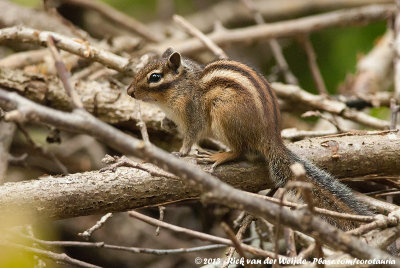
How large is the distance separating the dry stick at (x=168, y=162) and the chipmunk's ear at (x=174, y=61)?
6.32 ft

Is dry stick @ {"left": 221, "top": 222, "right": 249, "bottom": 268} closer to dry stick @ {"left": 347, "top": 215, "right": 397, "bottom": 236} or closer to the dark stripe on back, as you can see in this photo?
dry stick @ {"left": 347, "top": 215, "right": 397, "bottom": 236}

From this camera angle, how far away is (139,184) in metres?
2.59

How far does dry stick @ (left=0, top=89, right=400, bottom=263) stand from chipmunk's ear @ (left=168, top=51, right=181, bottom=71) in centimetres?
193

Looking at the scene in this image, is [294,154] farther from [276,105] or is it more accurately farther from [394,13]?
[394,13]

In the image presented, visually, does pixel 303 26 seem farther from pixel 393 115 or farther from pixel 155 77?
pixel 155 77

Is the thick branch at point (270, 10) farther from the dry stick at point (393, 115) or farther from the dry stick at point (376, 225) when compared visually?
the dry stick at point (376, 225)

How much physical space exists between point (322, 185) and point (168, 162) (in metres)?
1.36

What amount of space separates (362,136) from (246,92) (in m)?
0.85

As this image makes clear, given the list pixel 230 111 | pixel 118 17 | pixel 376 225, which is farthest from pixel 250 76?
pixel 118 17

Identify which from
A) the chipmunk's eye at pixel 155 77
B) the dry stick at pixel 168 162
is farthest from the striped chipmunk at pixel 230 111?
the dry stick at pixel 168 162

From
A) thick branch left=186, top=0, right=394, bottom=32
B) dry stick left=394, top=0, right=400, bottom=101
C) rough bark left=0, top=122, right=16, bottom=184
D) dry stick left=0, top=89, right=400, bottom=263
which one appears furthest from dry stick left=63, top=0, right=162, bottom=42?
dry stick left=0, top=89, right=400, bottom=263

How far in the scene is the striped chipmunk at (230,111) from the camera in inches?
106

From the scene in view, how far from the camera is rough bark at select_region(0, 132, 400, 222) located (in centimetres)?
247

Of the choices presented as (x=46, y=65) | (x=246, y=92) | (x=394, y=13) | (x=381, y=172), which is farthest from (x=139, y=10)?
(x=381, y=172)
